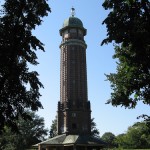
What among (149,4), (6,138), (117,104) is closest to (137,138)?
(6,138)

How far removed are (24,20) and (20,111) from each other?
578 centimetres

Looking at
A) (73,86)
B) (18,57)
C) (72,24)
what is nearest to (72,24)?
(72,24)

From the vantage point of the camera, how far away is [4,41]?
60.3ft

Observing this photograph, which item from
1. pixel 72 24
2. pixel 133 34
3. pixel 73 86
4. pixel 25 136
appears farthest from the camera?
pixel 25 136

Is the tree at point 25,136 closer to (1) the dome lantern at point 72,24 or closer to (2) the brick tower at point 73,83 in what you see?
(2) the brick tower at point 73,83

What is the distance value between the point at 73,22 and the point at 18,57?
44.1m

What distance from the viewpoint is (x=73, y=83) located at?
5831 centimetres

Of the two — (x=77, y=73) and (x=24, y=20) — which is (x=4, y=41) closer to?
(x=24, y=20)

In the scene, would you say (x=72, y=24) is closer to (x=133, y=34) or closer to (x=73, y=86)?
(x=73, y=86)

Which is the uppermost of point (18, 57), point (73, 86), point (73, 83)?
point (73, 83)

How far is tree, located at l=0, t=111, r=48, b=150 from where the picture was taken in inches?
2879

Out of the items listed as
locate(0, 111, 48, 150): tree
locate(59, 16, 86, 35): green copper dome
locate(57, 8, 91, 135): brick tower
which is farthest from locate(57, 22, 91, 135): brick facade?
locate(0, 111, 48, 150): tree

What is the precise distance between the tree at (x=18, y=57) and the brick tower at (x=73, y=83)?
37264mm

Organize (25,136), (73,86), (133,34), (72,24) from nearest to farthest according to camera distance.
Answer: (133,34) → (73,86) → (72,24) → (25,136)
